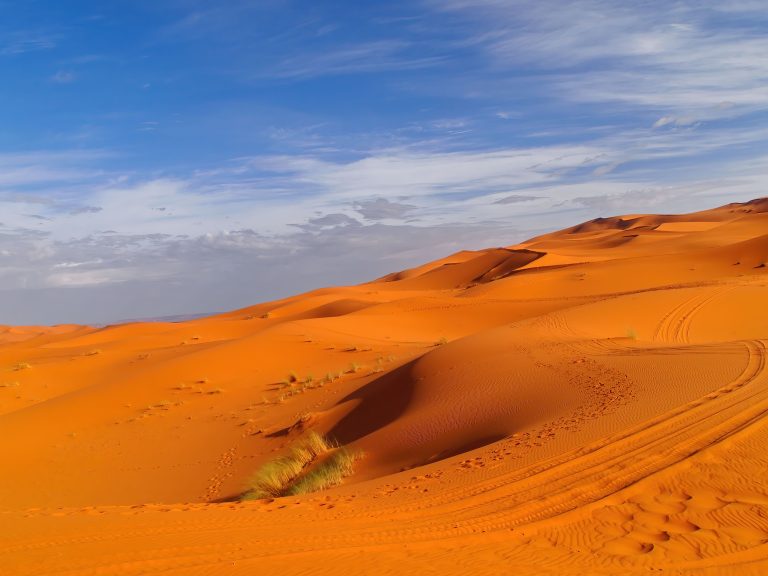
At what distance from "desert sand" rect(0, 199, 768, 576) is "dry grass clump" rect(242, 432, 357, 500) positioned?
0.47 metres

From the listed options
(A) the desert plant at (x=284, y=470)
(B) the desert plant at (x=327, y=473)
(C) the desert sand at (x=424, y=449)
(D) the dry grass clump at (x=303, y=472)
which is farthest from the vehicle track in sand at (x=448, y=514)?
(A) the desert plant at (x=284, y=470)

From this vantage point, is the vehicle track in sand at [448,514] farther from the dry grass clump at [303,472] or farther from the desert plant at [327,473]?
the dry grass clump at [303,472]

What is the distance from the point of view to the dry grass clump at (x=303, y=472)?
336 inches

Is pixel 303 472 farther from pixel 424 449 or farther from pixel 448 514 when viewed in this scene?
pixel 448 514

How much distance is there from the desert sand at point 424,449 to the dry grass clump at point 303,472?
0.47 metres

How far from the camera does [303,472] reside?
31.9ft

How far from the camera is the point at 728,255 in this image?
122ft

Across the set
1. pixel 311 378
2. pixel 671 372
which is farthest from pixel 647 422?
pixel 311 378

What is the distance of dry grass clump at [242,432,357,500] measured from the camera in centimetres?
854

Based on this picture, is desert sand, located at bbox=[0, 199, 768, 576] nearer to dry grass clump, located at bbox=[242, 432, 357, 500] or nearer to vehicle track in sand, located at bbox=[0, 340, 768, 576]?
vehicle track in sand, located at bbox=[0, 340, 768, 576]

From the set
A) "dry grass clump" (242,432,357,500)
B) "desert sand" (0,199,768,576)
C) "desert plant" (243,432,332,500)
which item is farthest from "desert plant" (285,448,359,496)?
"desert sand" (0,199,768,576)

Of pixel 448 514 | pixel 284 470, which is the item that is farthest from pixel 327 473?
pixel 448 514

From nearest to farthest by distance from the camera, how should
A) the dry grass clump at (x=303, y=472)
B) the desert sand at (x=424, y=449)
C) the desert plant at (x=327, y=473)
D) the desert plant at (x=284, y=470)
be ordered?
A: the desert sand at (x=424, y=449) → the desert plant at (x=327, y=473) → the dry grass clump at (x=303, y=472) → the desert plant at (x=284, y=470)

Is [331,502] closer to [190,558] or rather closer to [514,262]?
[190,558]
